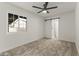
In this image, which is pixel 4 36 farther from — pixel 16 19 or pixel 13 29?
pixel 16 19

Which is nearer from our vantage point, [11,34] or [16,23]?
[11,34]

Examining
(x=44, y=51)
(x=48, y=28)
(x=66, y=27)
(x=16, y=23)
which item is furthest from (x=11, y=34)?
(x=48, y=28)

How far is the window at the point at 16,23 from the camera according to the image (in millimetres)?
3574

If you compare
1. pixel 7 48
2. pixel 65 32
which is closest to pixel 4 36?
pixel 7 48

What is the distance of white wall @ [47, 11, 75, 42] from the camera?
4168mm

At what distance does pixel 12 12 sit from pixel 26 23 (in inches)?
49.3

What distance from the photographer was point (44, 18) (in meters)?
6.26

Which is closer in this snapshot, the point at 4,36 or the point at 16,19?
the point at 4,36

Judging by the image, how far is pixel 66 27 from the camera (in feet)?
14.6

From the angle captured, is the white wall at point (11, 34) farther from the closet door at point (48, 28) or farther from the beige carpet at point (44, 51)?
the closet door at point (48, 28)

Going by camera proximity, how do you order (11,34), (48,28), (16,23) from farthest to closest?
(48,28)
(16,23)
(11,34)

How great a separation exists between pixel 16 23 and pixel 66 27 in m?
2.85

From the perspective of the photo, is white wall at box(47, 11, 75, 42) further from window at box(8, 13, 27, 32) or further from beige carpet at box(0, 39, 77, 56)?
window at box(8, 13, 27, 32)

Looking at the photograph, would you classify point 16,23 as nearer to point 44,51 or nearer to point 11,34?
point 11,34
